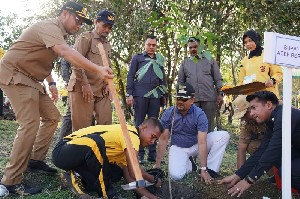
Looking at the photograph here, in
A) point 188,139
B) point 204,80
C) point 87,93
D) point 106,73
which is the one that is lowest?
point 188,139

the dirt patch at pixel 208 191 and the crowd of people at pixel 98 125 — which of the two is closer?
the crowd of people at pixel 98 125

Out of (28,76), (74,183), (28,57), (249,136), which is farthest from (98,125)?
(249,136)

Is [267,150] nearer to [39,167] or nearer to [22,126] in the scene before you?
[22,126]

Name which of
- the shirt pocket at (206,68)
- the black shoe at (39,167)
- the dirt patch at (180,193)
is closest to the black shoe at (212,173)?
the dirt patch at (180,193)

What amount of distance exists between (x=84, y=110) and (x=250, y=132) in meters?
1.91

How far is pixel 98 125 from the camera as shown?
12.0ft

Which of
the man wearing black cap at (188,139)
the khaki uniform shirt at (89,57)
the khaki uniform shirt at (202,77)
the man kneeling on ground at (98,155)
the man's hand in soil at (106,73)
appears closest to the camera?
the man's hand in soil at (106,73)

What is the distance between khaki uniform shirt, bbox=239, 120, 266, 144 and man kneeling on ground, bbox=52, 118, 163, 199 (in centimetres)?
133

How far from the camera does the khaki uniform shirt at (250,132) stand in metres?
4.34

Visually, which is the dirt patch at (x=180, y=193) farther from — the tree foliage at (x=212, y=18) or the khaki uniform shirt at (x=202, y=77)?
the tree foliage at (x=212, y=18)

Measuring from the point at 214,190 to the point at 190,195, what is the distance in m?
0.24

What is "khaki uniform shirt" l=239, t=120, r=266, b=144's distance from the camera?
4.34 meters

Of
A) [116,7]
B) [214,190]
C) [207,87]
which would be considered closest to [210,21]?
[116,7]

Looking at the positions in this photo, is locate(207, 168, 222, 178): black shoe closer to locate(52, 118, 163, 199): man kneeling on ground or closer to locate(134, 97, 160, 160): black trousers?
locate(52, 118, 163, 199): man kneeling on ground
